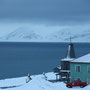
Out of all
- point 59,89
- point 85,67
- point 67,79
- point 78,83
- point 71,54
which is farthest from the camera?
point 71,54

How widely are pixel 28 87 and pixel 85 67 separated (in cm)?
891

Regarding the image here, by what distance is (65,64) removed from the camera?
4156 centimetres

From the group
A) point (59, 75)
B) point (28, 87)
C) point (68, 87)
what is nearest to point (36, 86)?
point (28, 87)

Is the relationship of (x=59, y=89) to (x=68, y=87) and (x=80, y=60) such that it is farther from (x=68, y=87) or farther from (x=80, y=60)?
(x=80, y=60)

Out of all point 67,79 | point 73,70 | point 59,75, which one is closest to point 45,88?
point 73,70

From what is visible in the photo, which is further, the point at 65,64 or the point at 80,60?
the point at 65,64

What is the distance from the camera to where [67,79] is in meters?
39.5

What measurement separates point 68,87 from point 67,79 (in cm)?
891

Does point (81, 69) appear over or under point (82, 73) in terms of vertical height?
over

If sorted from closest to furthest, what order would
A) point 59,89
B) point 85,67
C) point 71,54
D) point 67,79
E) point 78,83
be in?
1. point 59,89
2. point 78,83
3. point 85,67
4. point 67,79
5. point 71,54

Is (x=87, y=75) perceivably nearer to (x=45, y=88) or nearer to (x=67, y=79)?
(x=67, y=79)

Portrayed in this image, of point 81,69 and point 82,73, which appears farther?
point 82,73

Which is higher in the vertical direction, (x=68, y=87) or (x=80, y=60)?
(x=80, y=60)

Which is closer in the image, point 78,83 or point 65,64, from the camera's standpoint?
point 78,83
